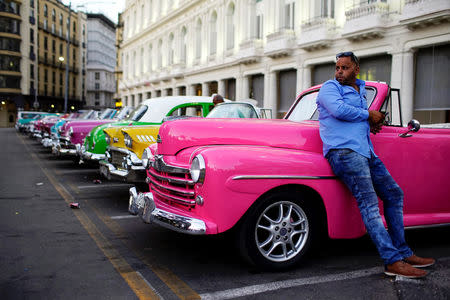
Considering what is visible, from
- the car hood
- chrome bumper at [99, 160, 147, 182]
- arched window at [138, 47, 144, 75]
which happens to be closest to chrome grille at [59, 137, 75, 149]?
chrome bumper at [99, 160, 147, 182]

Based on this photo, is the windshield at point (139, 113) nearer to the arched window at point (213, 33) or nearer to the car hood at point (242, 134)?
the car hood at point (242, 134)

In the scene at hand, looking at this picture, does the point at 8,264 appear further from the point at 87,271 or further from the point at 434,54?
the point at 434,54

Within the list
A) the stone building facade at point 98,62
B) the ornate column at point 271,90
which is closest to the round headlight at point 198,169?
the ornate column at point 271,90

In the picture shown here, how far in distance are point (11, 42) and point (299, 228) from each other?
7023 cm

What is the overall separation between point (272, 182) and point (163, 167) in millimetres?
1118

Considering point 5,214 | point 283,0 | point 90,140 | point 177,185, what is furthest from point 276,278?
point 283,0

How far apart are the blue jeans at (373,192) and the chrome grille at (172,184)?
51.9 inches

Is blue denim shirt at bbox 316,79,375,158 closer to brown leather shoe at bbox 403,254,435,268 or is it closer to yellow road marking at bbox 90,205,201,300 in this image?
brown leather shoe at bbox 403,254,435,268

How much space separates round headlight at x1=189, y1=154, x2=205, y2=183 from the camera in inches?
155

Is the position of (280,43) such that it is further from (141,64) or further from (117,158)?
(141,64)

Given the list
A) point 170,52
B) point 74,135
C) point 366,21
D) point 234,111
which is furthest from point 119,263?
point 170,52

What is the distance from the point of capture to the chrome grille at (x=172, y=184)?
4.14 m

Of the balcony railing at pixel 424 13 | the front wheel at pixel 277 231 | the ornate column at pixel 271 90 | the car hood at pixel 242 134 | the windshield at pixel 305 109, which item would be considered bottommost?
the front wheel at pixel 277 231

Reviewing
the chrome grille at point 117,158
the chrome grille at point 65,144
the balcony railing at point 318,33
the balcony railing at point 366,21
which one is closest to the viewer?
the chrome grille at point 117,158
